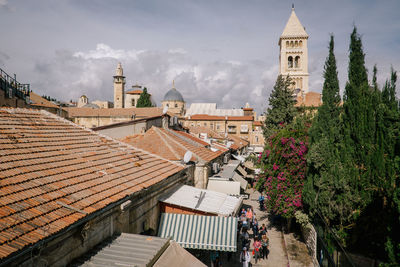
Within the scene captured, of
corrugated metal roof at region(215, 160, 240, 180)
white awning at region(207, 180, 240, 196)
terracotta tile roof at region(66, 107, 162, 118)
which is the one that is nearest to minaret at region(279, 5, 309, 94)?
terracotta tile roof at region(66, 107, 162, 118)

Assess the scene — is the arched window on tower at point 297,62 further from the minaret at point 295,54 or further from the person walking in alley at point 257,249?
the person walking in alley at point 257,249

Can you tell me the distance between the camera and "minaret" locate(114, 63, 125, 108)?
266 ft

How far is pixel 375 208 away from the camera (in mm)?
8648

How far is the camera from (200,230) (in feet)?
29.4

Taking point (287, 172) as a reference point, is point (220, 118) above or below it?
above

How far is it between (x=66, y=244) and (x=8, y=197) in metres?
1.37

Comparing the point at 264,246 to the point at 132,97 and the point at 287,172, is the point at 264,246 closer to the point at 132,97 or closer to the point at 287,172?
the point at 287,172

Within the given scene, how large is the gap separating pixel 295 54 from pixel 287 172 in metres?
61.7

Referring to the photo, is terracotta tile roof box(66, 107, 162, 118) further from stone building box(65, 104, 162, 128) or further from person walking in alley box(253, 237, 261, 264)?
person walking in alley box(253, 237, 261, 264)

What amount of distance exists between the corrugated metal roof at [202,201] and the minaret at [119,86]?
75.1 metres

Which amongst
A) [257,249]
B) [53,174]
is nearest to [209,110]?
[257,249]

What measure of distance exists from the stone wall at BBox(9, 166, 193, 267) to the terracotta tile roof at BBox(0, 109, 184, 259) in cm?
23

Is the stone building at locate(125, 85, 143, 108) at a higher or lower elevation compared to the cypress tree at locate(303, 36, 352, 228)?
higher

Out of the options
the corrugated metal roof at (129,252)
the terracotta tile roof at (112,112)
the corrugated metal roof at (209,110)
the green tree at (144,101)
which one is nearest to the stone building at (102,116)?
the terracotta tile roof at (112,112)
